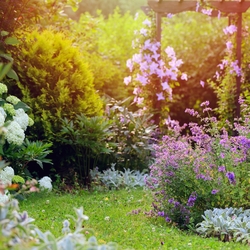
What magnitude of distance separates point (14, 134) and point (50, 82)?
151 centimetres

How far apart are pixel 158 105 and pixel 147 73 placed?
52 cm

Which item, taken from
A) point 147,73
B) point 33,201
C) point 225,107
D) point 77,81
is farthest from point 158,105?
point 33,201

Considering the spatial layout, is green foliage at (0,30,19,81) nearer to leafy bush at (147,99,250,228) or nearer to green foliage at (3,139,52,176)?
green foliage at (3,139,52,176)

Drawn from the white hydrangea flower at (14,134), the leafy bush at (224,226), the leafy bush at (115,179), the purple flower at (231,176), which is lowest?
the leafy bush at (115,179)

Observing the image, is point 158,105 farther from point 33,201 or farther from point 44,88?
point 33,201

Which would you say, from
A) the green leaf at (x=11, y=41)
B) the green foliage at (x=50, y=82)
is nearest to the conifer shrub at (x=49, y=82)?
the green foliage at (x=50, y=82)

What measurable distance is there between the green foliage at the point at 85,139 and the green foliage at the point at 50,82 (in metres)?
0.18

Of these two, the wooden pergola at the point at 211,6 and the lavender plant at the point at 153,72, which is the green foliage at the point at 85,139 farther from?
the wooden pergola at the point at 211,6

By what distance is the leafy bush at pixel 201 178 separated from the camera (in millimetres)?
4594

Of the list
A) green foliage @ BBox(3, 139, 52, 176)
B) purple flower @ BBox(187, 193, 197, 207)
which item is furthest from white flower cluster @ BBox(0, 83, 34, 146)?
purple flower @ BBox(187, 193, 197, 207)

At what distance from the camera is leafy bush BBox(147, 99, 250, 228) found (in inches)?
181

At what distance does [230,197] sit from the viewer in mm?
4688

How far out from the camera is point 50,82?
6.71 meters

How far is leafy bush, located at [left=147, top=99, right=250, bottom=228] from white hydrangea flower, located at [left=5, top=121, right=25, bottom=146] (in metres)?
1.49
